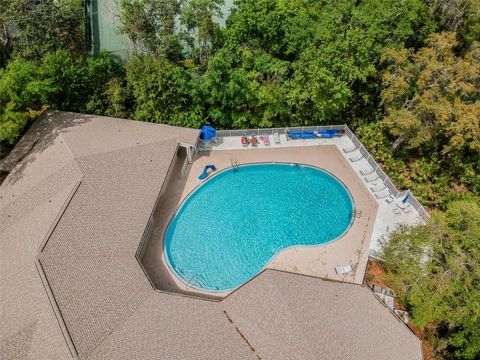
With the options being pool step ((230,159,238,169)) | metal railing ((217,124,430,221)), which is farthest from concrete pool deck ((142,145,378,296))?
metal railing ((217,124,430,221))

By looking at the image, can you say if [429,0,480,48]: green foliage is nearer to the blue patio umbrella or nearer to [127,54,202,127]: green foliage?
the blue patio umbrella

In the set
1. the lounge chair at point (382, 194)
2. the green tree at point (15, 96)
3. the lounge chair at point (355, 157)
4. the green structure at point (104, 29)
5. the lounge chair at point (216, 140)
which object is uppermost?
the green structure at point (104, 29)

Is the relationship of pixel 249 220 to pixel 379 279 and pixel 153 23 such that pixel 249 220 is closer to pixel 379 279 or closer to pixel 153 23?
pixel 379 279

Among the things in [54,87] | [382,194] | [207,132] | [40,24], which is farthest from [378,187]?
[40,24]

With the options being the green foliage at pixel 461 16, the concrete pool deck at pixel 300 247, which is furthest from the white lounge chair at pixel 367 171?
the green foliage at pixel 461 16

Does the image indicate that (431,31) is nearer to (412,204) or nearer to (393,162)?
(393,162)

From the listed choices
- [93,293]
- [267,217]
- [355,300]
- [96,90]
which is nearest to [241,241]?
[267,217]

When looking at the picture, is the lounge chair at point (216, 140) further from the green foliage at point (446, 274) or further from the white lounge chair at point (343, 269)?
the green foliage at point (446, 274)
